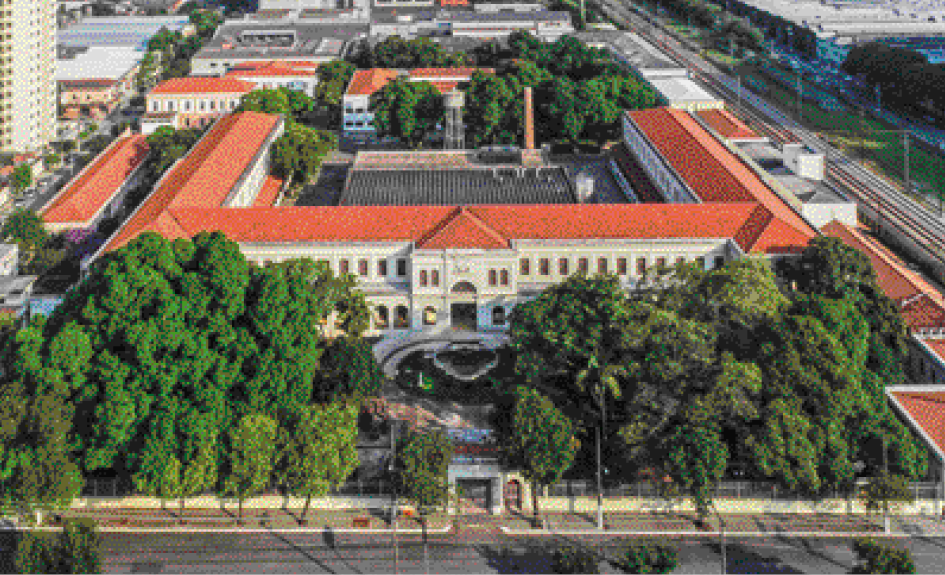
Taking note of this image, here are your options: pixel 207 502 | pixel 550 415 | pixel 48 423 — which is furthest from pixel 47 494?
pixel 550 415

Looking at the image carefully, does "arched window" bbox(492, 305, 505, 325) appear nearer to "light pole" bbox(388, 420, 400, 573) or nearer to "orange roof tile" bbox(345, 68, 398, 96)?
"light pole" bbox(388, 420, 400, 573)

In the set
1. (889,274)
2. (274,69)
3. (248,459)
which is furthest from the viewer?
(274,69)

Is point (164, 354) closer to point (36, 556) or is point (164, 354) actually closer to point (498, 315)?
point (36, 556)

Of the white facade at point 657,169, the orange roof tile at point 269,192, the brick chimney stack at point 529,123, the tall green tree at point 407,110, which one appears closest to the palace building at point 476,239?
the white facade at point 657,169

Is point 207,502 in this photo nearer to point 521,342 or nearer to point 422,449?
point 422,449

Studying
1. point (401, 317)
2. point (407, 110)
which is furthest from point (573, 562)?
point (407, 110)

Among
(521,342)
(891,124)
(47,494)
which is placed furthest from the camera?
(891,124)
